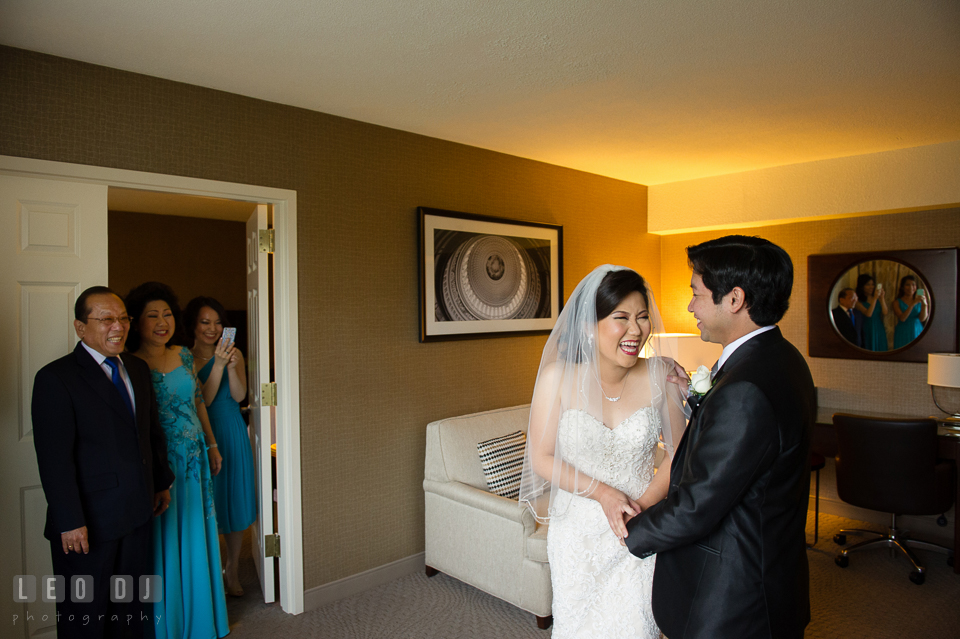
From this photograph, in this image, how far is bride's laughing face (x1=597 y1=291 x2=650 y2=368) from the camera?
221 centimetres

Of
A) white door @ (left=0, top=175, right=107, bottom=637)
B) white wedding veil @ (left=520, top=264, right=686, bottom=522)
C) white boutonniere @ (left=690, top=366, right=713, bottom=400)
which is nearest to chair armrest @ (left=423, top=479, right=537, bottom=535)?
white wedding veil @ (left=520, top=264, right=686, bottom=522)

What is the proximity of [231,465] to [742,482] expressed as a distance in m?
2.93

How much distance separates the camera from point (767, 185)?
4.82 m

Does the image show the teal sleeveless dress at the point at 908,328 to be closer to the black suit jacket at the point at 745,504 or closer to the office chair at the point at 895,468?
the office chair at the point at 895,468

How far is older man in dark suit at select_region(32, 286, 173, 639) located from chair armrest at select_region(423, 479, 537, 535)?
1.54 meters

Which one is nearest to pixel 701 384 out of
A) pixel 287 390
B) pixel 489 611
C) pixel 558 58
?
pixel 558 58

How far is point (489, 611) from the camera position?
337cm

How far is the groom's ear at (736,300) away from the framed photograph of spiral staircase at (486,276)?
2.40 metres

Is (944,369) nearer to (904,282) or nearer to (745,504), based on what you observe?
(904,282)

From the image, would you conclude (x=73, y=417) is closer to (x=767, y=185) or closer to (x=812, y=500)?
(x=767, y=185)

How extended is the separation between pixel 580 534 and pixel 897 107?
2.83 meters

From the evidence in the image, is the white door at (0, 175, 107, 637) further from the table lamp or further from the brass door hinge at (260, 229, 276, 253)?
the table lamp

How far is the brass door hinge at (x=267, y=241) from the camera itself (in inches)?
131

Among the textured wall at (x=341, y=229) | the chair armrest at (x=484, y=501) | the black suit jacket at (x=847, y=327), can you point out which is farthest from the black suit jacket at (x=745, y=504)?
the black suit jacket at (x=847, y=327)
